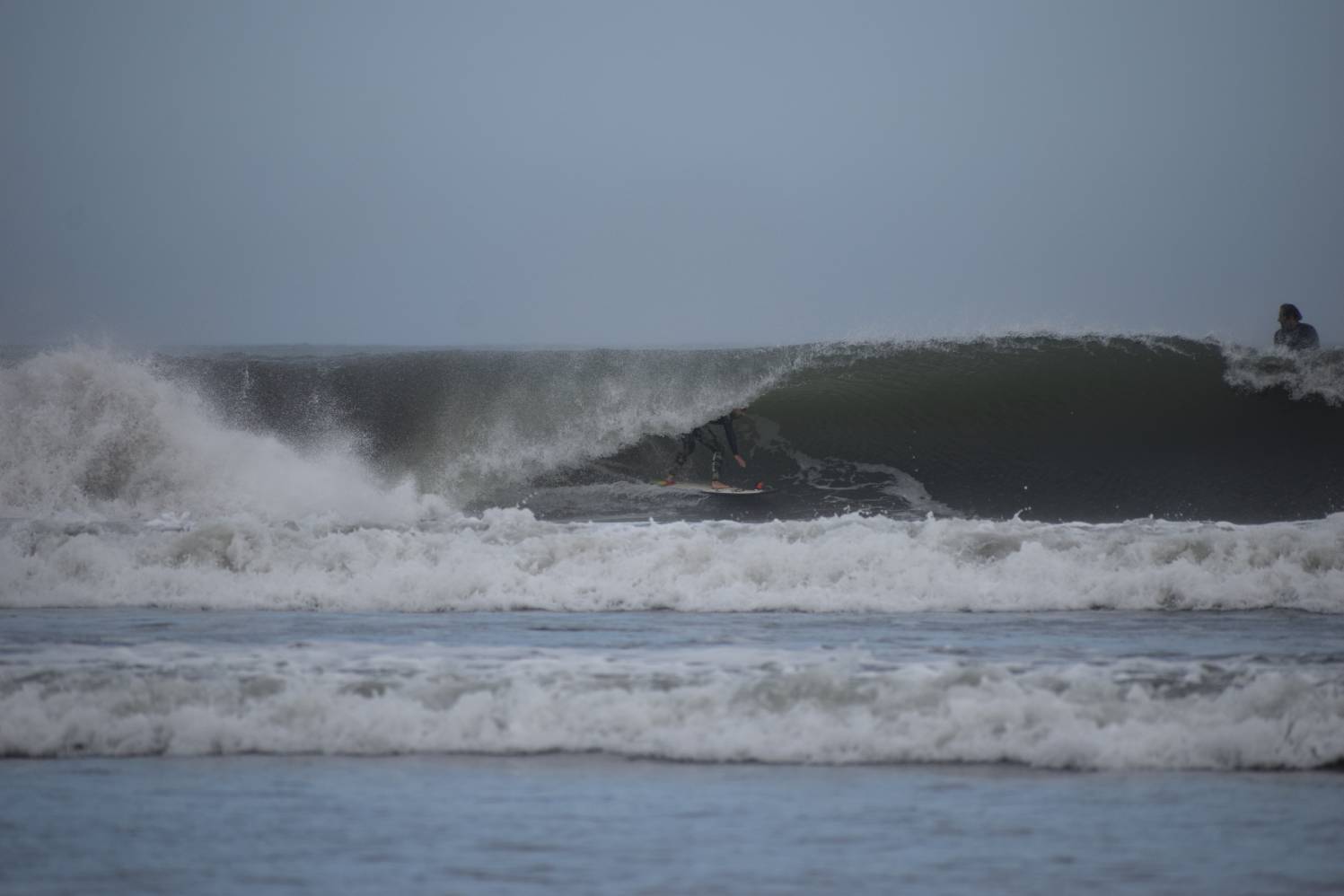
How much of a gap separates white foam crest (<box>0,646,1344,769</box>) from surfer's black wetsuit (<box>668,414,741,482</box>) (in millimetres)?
9364

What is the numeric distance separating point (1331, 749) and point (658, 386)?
13946 mm

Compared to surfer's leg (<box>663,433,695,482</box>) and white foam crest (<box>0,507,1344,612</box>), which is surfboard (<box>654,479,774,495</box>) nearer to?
surfer's leg (<box>663,433,695,482</box>)

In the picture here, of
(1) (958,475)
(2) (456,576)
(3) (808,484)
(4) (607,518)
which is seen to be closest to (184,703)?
(2) (456,576)

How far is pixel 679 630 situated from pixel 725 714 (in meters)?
2.63

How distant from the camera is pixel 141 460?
15961 millimetres

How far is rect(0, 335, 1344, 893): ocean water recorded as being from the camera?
4133 mm

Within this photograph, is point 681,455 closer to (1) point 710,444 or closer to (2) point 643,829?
(1) point 710,444

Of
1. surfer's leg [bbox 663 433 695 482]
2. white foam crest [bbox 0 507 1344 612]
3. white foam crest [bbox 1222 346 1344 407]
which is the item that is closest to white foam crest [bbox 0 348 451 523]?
surfer's leg [bbox 663 433 695 482]

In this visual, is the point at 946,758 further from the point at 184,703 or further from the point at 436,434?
the point at 436,434

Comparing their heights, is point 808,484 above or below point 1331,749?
above

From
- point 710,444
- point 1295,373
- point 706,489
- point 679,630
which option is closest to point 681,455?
point 710,444

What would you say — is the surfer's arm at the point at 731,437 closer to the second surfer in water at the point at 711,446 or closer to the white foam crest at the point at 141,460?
the second surfer in water at the point at 711,446

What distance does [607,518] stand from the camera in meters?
14.5

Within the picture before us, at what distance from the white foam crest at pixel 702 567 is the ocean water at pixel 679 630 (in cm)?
4
